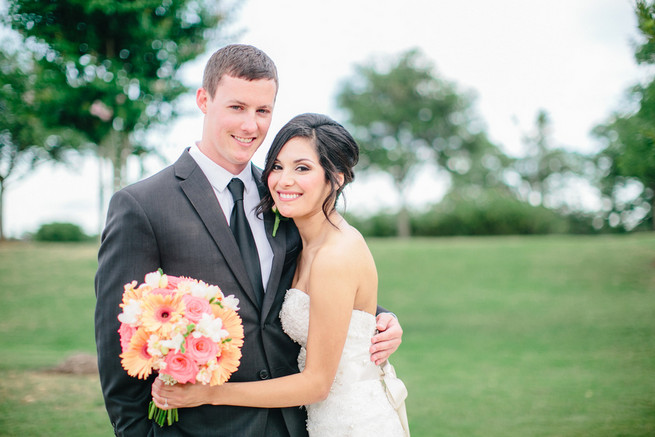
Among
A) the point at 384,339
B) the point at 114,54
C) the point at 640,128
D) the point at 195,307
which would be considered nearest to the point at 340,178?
the point at 384,339

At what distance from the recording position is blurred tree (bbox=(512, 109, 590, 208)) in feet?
212

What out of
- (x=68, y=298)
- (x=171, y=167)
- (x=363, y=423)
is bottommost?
(x=68, y=298)

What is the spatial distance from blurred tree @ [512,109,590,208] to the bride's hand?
2582 inches

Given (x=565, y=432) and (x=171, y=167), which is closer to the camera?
(x=171, y=167)

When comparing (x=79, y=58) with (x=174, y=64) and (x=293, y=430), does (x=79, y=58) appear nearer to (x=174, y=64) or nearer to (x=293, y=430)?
(x=174, y=64)

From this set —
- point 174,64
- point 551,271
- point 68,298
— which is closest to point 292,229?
point 174,64

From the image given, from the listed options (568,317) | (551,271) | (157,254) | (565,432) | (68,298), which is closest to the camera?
(157,254)

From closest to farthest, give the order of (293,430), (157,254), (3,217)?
(157,254) < (293,430) < (3,217)

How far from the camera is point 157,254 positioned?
117 inches

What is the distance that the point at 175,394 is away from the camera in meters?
2.63

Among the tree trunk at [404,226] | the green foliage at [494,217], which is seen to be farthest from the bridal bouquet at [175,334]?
the tree trunk at [404,226]

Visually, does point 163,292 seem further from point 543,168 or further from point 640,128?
point 543,168

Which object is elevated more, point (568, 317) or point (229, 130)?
point (229, 130)

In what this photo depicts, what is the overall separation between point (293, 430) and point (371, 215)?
103 feet
